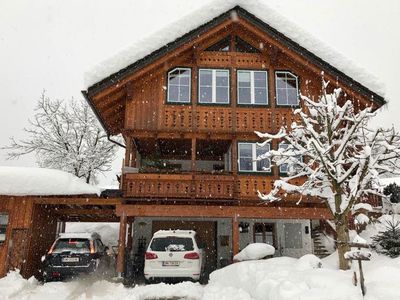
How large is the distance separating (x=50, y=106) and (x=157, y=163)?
14717 mm

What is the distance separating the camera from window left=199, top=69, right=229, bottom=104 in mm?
17009

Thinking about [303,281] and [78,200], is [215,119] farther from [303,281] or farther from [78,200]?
[303,281]

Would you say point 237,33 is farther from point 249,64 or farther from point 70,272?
point 70,272

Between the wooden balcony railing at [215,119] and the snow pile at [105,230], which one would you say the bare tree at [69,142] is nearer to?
the snow pile at [105,230]

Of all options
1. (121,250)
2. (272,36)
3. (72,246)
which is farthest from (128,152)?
(272,36)

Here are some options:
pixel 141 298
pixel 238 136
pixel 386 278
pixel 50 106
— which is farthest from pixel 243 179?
pixel 50 106

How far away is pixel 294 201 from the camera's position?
1554 centimetres

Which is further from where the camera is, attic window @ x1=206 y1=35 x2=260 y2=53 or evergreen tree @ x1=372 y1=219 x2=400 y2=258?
attic window @ x1=206 y1=35 x2=260 y2=53

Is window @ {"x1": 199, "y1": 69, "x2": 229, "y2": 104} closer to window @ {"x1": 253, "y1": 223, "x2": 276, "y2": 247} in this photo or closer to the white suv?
window @ {"x1": 253, "y1": 223, "x2": 276, "y2": 247}

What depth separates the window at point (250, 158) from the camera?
16.7 m

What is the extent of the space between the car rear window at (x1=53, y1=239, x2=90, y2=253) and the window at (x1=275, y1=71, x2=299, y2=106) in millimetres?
10135

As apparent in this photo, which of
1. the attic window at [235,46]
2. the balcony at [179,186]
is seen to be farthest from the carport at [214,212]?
the attic window at [235,46]

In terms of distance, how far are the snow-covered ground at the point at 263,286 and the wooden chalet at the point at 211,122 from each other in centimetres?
246

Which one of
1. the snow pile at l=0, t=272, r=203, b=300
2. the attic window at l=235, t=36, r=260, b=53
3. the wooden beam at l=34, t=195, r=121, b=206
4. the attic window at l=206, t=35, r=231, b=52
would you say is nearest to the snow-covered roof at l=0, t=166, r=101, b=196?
the wooden beam at l=34, t=195, r=121, b=206
